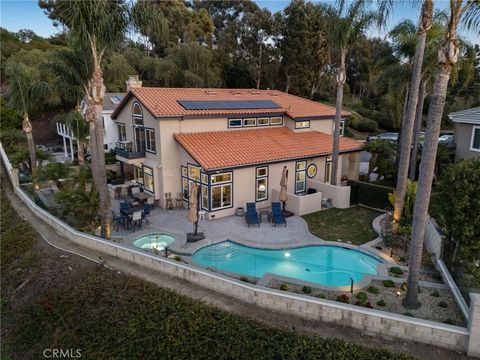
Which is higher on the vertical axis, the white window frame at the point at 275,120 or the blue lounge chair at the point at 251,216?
the white window frame at the point at 275,120

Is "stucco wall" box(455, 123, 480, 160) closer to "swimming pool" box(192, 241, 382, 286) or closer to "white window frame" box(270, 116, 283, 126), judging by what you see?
"swimming pool" box(192, 241, 382, 286)

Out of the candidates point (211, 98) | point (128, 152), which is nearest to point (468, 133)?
point (211, 98)

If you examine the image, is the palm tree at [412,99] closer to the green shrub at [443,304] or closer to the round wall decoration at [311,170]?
the green shrub at [443,304]

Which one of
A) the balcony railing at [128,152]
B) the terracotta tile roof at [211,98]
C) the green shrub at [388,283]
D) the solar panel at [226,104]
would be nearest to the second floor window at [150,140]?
the balcony railing at [128,152]

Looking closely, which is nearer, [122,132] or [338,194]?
[338,194]

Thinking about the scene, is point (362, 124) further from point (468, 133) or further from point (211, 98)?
point (211, 98)

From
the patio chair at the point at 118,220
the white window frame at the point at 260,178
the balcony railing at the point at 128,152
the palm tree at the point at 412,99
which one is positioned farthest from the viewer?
the balcony railing at the point at 128,152
